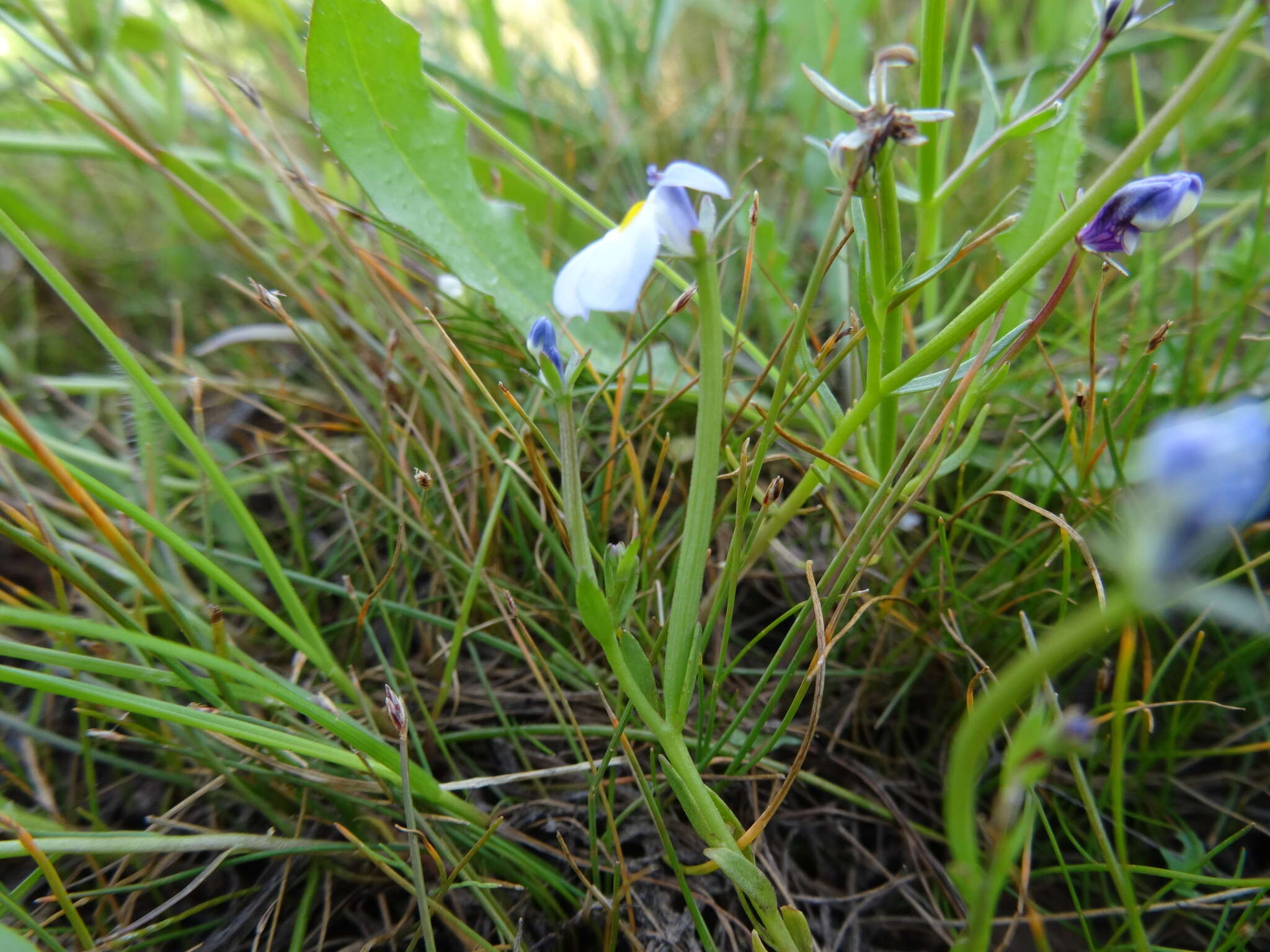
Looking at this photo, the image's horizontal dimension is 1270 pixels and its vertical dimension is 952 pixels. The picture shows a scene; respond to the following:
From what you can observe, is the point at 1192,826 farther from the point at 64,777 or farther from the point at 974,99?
the point at 974,99

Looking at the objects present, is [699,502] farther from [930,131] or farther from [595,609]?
[930,131]

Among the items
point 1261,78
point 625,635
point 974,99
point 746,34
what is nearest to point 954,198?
point 974,99

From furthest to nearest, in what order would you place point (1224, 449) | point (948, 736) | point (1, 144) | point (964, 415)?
point (1, 144) → point (948, 736) → point (964, 415) → point (1224, 449)

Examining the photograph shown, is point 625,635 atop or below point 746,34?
below

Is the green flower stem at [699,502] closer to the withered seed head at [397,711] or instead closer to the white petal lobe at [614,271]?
the white petal lobe at [614,271]

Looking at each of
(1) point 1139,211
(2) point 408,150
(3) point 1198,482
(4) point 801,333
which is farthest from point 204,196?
(3) point 1198,482

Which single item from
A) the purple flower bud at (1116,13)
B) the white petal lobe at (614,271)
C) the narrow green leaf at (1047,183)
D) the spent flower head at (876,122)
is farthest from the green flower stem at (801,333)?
the narrow green leaf at (1047,183)
